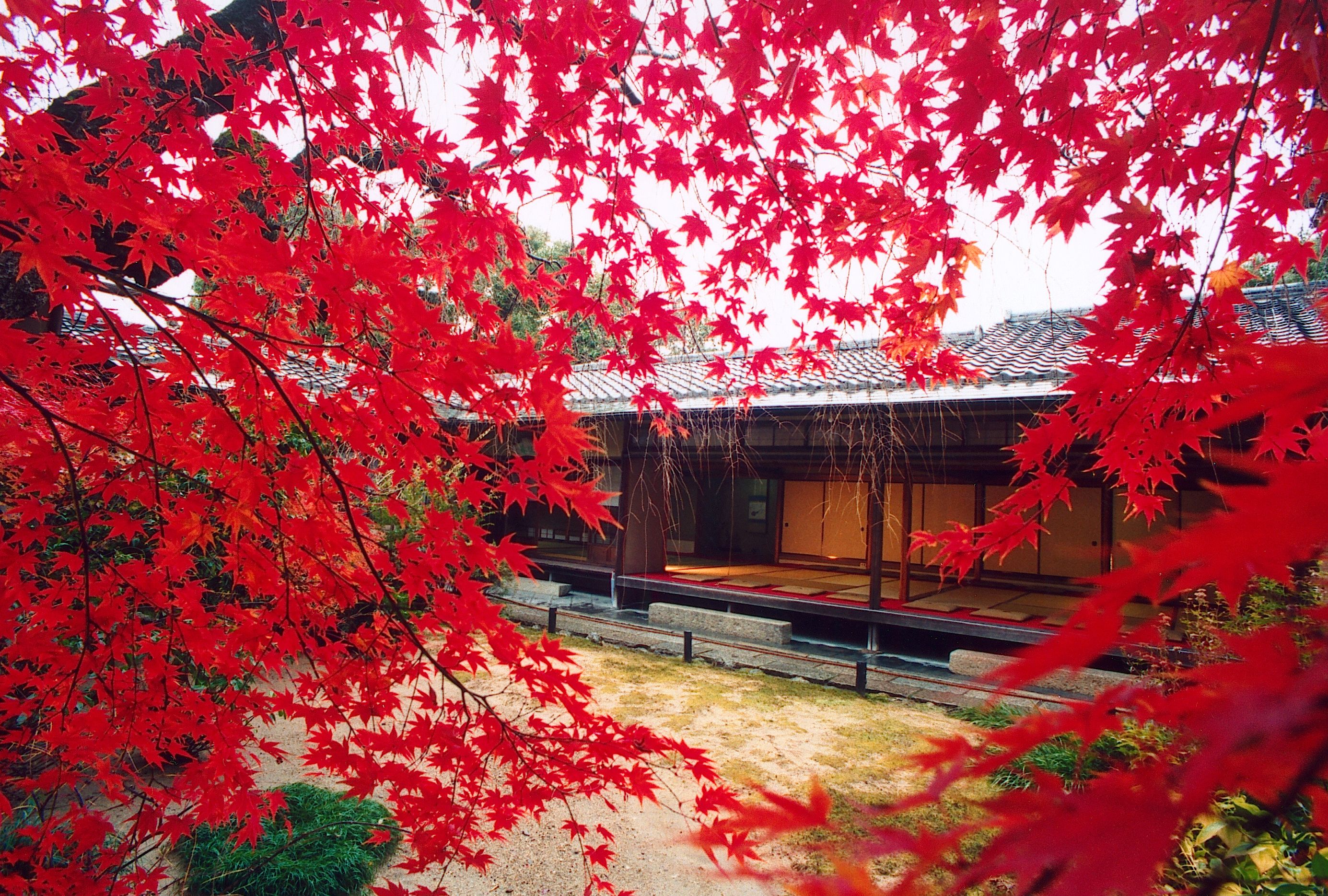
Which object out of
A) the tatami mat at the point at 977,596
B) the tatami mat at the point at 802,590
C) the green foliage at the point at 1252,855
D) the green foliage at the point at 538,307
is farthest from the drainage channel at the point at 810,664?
the green foliage at the point at 538,307

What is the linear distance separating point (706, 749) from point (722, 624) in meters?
3.23

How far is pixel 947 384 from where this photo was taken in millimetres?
5773

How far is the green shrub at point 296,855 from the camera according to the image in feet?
9.66

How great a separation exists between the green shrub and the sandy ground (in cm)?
21

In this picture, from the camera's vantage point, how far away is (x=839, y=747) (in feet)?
15.6

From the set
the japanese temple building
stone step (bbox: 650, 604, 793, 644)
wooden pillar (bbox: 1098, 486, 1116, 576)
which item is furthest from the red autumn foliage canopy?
wooden pillar (bbox: 1098, 486, 1116, 576)

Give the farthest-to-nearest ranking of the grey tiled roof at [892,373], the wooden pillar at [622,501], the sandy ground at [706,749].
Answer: the wooden pillar at [622,501]
the grey tiled roof at [892,373]
the sandy ground at [706,749]

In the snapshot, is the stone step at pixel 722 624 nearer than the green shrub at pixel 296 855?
No

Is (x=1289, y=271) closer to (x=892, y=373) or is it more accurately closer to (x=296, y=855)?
(x=892, y=373)

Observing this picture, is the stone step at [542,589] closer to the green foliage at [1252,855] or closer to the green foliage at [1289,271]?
the green foliage at [1252,855]

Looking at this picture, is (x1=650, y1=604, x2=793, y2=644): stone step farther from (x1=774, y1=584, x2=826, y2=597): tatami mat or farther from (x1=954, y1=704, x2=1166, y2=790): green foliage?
(x1=954, y1=704, x2=1166, y2=790): green foliage

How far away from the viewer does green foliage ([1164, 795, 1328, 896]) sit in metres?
2.08

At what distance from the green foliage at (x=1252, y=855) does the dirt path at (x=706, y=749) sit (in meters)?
1.16

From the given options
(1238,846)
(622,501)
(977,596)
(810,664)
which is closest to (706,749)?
(810,664)
